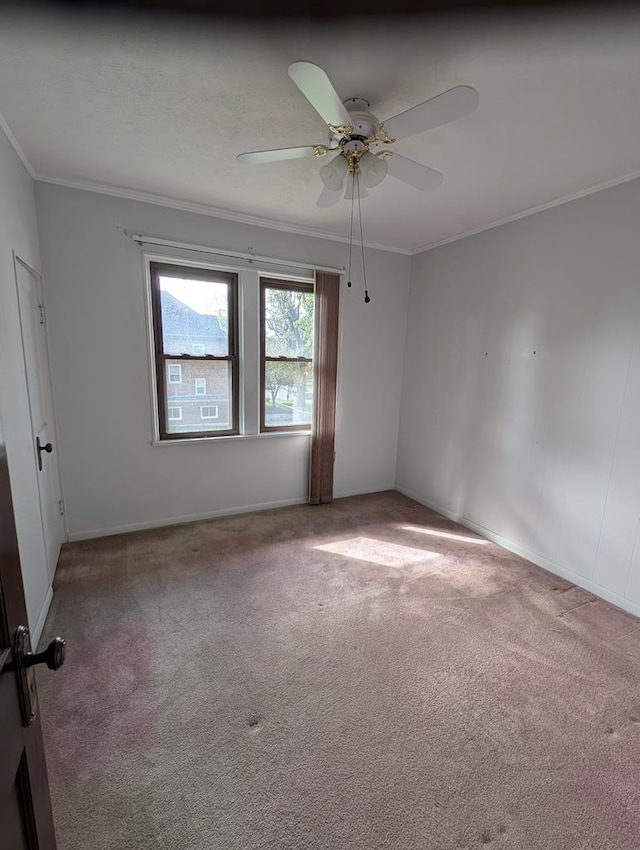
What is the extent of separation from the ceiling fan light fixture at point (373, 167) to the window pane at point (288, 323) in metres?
1.75

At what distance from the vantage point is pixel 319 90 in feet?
4.25

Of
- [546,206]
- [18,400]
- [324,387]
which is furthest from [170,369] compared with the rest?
[546,206]

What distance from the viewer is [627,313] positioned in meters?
2.33

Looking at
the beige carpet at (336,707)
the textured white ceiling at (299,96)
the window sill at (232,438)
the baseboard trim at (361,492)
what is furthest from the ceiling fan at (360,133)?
the baseboard trim at (361,492)

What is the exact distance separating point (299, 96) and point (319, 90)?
474 millimetres

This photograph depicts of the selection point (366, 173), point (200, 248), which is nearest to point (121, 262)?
point (200, 248)

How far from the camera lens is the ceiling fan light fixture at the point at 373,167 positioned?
175 centimetres

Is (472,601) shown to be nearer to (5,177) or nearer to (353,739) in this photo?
(353,739)

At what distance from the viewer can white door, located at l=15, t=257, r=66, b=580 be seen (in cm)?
220

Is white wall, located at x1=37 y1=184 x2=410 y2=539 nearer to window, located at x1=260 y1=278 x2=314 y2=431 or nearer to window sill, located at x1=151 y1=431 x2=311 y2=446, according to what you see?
window sill, located at x1=151 y1=431 x2=311 y2=446

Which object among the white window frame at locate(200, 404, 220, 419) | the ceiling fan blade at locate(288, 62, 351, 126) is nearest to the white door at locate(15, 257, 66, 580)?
the white window frame at locate(200, 404, 220, 419)

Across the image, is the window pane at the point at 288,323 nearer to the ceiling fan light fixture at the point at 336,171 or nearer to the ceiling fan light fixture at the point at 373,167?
the ceiling fan light fixture at the point at 336,171

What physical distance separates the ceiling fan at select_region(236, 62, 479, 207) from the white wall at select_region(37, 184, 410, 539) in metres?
1.47

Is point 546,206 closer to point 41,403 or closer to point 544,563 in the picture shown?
point 544,563
